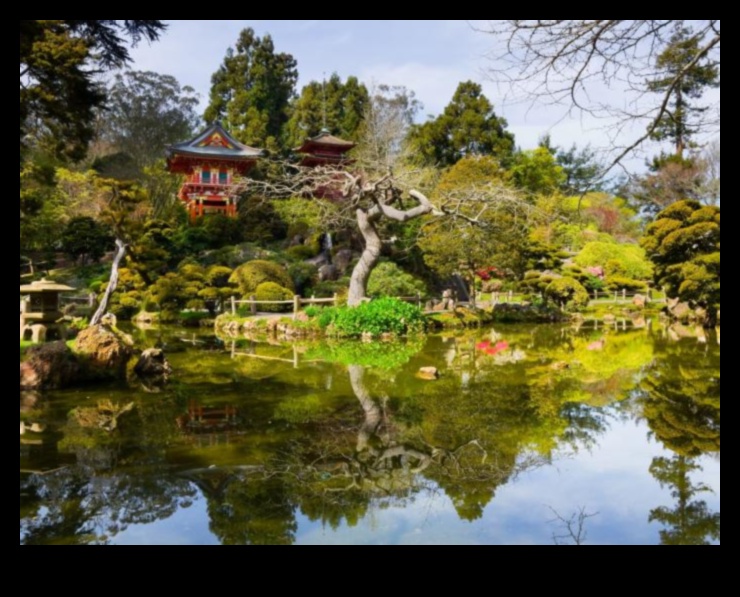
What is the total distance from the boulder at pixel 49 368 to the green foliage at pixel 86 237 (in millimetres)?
14725

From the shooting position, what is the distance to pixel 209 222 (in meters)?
21.2

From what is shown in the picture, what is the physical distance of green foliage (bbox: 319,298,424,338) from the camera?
1330cm

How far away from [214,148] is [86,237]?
583 cm

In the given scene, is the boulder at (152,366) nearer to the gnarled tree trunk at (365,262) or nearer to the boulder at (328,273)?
the gnarled tree trunk at (365,262)

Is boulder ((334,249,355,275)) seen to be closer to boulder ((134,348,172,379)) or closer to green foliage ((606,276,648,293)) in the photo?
A: green foliage ((606,276,648,293))

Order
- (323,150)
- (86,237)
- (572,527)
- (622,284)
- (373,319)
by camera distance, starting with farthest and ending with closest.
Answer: (323,150), (622,284), (86,237), (373,319), (572,527)

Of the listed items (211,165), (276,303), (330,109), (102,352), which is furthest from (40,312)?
(330,109)

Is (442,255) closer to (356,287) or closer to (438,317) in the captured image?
(438,317)

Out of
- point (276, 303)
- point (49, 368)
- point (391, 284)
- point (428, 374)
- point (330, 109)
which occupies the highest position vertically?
point (330, 109)

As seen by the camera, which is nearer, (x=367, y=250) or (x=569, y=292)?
(x=367, y=250)

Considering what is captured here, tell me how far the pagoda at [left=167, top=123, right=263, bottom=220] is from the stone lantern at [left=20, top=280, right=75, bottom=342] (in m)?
13.8

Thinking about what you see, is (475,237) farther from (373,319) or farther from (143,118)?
(143,118)

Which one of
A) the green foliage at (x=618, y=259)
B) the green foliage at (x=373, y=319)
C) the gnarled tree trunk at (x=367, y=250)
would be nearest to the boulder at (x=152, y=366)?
the green foliage at (x=373, y=319)

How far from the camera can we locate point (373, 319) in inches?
524
